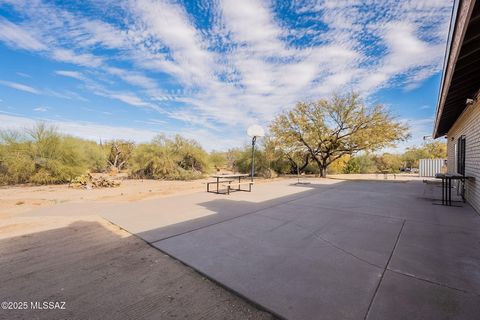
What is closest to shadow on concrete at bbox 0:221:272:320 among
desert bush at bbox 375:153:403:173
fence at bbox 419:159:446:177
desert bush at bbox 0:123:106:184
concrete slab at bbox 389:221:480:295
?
concrete slab at bbox 389:221:480:295

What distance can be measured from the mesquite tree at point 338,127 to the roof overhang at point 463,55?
31.2 feet

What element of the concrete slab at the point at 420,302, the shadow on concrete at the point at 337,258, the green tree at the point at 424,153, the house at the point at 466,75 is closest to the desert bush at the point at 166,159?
the shadow on concrete at the point at 337,258

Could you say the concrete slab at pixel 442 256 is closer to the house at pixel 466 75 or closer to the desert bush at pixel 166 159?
the house at pixel 466 75

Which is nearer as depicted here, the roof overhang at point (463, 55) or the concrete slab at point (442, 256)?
the roof overhang at point (463, 55)

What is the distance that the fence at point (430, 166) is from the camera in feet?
44.7

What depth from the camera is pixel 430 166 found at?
558 inches

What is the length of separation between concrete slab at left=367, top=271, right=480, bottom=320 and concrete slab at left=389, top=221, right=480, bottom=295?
0.19 m

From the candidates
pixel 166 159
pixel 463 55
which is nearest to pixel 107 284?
pixel 463 55

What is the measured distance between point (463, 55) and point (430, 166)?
15845 millimetres

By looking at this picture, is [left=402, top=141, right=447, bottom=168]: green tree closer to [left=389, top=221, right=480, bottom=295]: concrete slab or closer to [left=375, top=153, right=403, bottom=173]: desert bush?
[left=375, top=153, right=403, bottom=173]: desert bush

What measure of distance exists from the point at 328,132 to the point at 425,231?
521 inches

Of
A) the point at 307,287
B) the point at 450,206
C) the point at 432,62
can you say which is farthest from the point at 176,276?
the point at 432,62

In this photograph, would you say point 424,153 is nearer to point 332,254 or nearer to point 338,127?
point 338,127

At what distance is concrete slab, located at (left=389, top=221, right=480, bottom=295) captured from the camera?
6.39 feet
